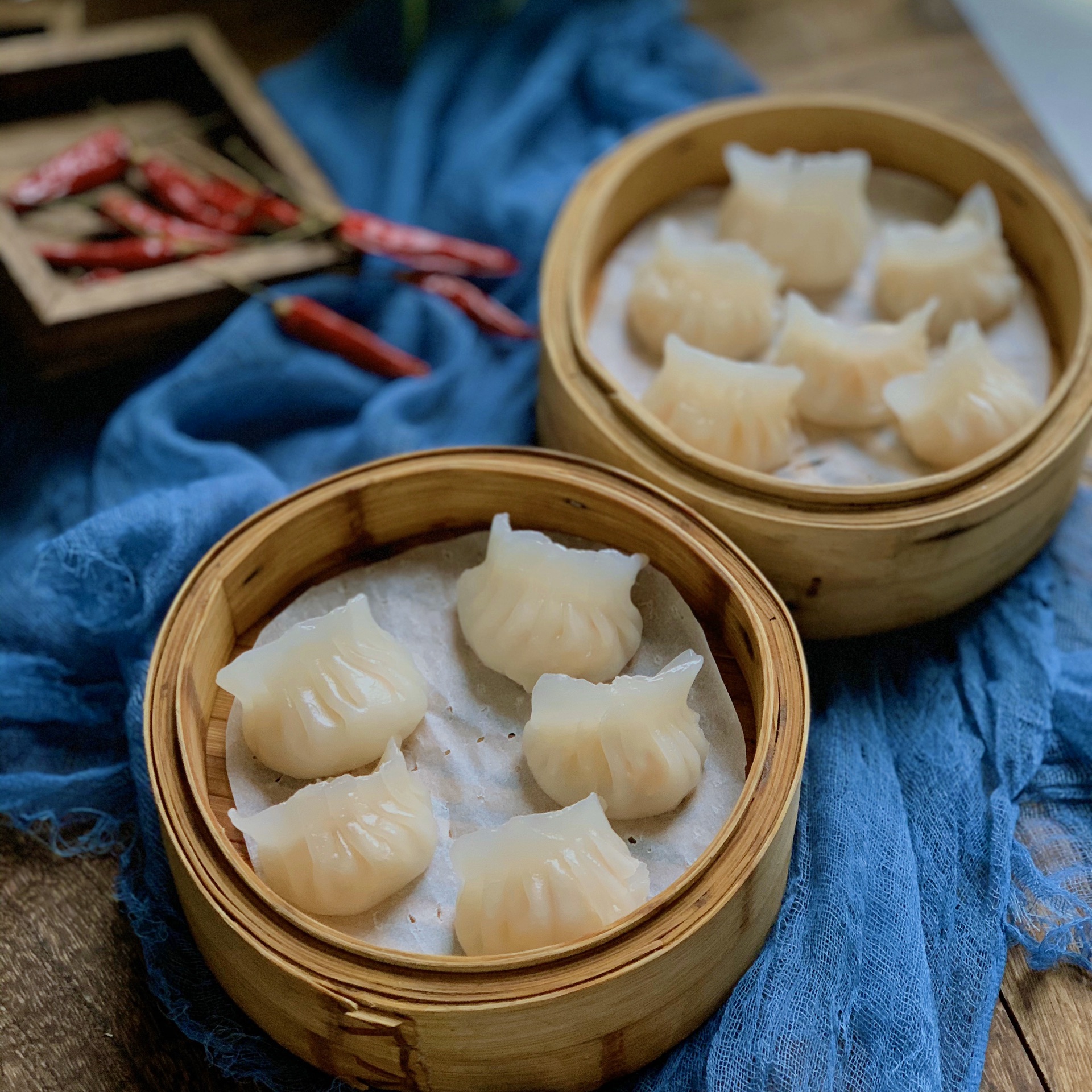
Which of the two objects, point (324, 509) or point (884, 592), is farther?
point (884, 592)

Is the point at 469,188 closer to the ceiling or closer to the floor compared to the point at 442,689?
closer to the ceiling

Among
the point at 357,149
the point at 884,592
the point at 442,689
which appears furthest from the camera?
the point at 357,149

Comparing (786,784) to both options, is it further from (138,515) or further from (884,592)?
(138,515)

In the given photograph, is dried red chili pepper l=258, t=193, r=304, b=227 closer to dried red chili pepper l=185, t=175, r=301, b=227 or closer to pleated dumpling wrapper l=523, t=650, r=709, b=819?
dried red chili pepper l=185, t=175, r=301, b=227

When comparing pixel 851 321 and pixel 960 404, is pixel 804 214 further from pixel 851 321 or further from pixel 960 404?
pixel 960 404

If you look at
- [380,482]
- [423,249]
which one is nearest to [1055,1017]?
[380,482]

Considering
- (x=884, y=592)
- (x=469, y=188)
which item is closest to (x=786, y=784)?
(x=884, y=592)

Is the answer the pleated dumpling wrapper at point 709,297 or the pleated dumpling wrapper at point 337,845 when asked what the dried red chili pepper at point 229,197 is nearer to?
the pleated dumpling wrapper at point 709,297

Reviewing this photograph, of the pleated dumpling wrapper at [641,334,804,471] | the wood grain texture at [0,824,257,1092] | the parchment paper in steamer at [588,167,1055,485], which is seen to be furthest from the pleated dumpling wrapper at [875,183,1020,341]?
the wood grain texture at [0,824,257,1092]

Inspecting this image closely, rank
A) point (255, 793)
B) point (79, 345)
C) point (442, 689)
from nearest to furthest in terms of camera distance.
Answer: point (255, 793), point (442, 689), point (79, 345)
